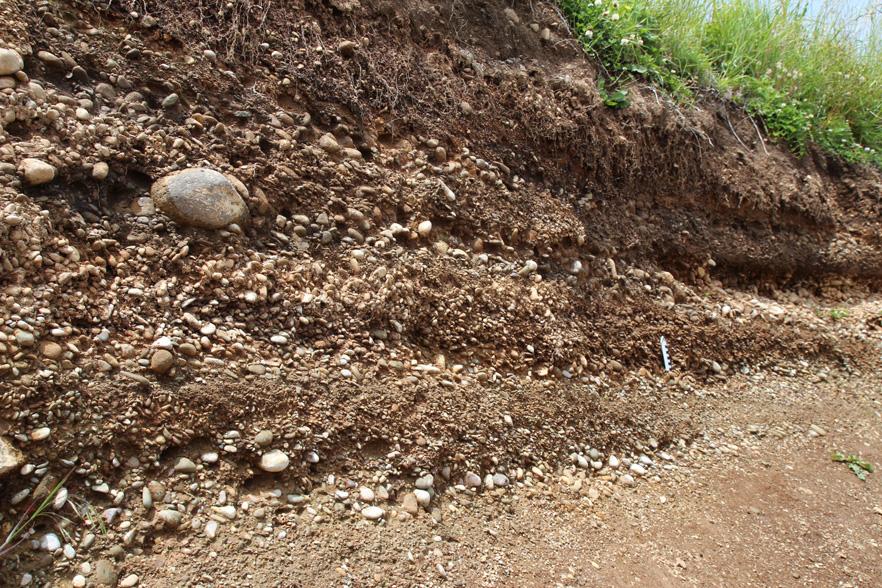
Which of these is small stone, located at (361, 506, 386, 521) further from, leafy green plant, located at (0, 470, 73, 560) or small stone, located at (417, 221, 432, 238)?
small stone, located at (417, 221, 432, 238)

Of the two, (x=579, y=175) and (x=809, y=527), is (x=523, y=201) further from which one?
(x=809, y=527)

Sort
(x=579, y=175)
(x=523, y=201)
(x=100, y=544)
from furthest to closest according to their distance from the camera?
(x=579, y=175) → (x=523, y=201) → (x=100, y=544)

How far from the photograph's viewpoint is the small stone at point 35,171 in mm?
1965

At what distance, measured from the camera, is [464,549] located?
2.07 meters

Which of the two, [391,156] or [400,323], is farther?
[391,156]

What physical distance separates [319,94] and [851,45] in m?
4.90

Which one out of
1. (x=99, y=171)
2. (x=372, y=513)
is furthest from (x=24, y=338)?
Answer: (x=372, y=513)

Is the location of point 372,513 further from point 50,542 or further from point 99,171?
point 99,171

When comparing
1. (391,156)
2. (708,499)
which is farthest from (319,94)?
(708,499)

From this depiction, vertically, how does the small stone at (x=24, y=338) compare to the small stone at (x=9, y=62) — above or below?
below

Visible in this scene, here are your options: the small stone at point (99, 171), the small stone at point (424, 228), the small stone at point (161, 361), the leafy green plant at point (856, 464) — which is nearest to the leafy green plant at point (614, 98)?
the small stone at point (424, 228)

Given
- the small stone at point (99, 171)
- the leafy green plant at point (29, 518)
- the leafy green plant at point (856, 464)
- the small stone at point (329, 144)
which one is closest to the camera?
the leafy green plant at point (29, 518)

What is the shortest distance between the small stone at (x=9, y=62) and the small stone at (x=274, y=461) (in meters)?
1.61

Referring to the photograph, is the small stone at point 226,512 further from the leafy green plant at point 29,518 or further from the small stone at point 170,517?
the leafy green plant at point 29,518
